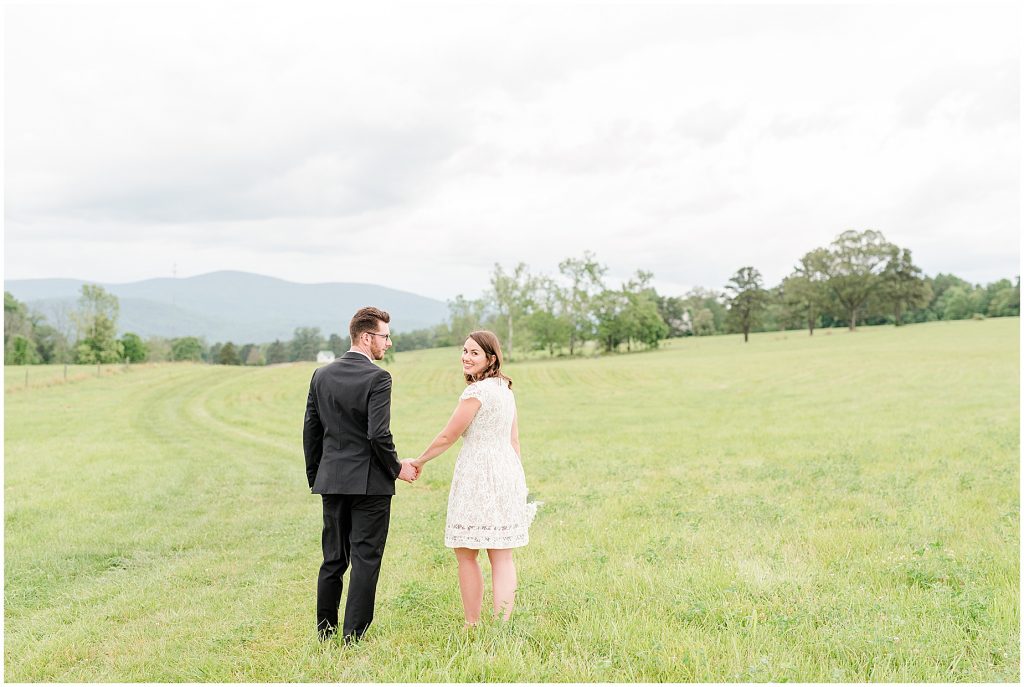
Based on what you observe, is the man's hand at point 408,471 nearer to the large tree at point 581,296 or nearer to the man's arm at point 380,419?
the man's arm at point 380,419

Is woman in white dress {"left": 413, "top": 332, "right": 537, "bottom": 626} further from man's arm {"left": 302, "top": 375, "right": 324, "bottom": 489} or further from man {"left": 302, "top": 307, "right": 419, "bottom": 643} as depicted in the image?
man's arm {"left": 302, "top": 375, "right": 324, "bottom": 489}

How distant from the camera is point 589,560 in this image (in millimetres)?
8055

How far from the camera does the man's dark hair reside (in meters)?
5.93

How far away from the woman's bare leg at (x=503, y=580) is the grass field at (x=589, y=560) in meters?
0.17

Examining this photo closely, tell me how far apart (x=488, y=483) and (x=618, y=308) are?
295ft

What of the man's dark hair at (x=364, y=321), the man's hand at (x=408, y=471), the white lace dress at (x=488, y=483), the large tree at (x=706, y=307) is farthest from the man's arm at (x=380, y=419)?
the large tree at (x=706, y=307)

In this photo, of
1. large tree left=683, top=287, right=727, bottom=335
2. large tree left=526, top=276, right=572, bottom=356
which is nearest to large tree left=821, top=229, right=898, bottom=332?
large tree left=683, top=287, right=727, bottom=335

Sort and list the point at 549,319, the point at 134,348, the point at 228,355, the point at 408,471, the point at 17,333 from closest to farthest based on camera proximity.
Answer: the point at 408,471 → the point at 549,319 → the point at 134,348 → the point at 17,333 → the point at 228,355

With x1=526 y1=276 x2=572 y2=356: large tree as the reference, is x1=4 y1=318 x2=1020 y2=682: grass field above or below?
below

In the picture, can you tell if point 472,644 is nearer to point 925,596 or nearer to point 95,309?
point 925,596

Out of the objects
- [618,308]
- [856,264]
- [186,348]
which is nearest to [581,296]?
[618,308]

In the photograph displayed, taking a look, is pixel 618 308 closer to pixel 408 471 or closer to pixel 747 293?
pixel 747 293

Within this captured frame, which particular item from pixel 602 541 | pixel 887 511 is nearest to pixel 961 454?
pixel 887 511

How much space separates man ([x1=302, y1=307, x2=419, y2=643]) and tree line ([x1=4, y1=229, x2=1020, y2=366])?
7324cm
